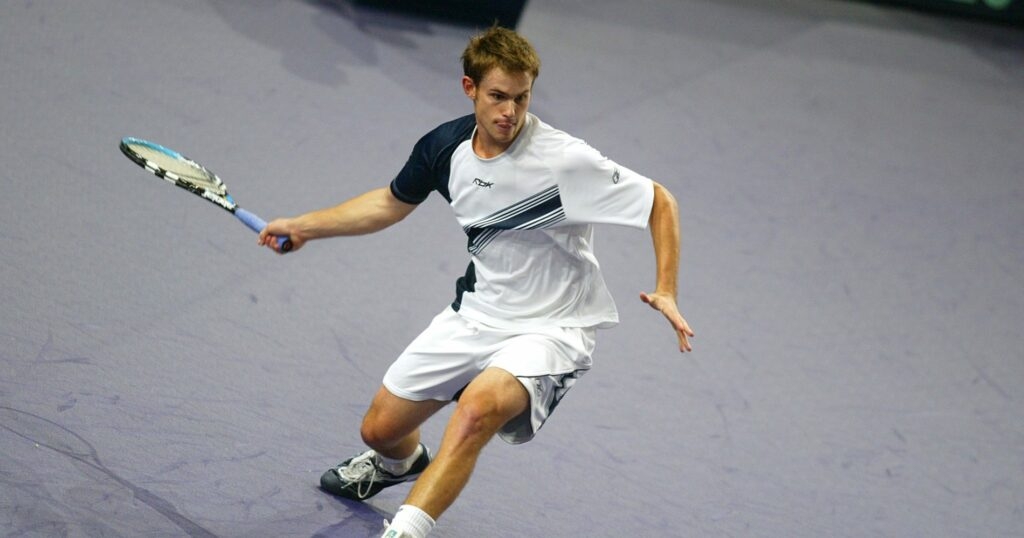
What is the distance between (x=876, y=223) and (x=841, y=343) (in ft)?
4.77

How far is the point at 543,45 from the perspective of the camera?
8477mm

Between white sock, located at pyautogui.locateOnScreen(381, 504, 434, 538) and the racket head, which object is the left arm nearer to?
white sock, located at pyautogui.locateOnScreen(381, 504, 434, 538)

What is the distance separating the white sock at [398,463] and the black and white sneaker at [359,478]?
15 millimetres

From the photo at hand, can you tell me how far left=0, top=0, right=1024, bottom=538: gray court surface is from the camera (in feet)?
14.5

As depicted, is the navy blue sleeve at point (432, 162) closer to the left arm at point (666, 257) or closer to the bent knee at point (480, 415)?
the left arm at point (666, 257)

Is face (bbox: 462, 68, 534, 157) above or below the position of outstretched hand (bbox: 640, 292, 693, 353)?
above

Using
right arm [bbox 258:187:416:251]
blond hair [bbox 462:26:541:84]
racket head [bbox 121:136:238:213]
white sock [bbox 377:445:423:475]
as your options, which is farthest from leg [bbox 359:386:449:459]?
blond hair [bbox 462:26:541:84]

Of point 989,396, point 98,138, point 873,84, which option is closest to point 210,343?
point 98,138

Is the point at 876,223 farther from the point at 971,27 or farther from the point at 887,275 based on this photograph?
the point at 971,27

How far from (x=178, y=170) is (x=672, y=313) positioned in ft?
6.26

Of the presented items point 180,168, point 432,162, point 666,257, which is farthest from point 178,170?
point 666,257

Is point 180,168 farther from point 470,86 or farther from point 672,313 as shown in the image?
point 672,313

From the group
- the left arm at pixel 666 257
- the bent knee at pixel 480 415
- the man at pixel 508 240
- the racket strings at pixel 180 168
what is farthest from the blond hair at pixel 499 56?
the racket strings at pixel 180 168

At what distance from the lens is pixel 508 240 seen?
13.0 ft
